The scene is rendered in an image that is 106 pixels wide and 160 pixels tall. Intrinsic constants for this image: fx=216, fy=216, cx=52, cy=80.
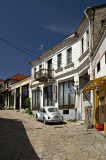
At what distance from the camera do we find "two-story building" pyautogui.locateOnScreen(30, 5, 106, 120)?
1725 centimetres

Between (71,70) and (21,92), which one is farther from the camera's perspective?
(21,92)

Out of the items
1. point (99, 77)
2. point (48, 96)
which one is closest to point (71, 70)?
point (48, 96)

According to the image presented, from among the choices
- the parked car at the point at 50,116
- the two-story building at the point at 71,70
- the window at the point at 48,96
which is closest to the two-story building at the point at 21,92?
the two-story building at the point at 71,70

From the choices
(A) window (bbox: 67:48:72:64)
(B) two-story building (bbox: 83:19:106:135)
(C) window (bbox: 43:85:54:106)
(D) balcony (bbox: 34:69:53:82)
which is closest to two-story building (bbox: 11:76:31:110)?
(C) window (bbox: 43:85:54:106)

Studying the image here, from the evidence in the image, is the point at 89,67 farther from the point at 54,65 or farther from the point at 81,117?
the point at 54,65

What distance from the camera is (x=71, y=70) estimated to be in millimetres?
21922

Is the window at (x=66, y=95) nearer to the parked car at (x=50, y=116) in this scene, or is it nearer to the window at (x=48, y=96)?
the window at (x=48, y=96)

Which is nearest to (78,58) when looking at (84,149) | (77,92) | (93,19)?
(77,92)

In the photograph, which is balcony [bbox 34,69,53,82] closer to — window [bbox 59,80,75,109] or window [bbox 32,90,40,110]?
window [bbox 59,80,75,109]

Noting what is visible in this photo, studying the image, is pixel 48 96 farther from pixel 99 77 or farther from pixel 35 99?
pixel 99 77

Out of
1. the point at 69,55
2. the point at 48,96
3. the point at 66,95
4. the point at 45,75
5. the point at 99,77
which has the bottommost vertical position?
the point at 48,96

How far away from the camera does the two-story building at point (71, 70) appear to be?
17.2 m

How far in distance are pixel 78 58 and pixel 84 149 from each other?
42.1ft

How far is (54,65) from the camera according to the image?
25594mm
